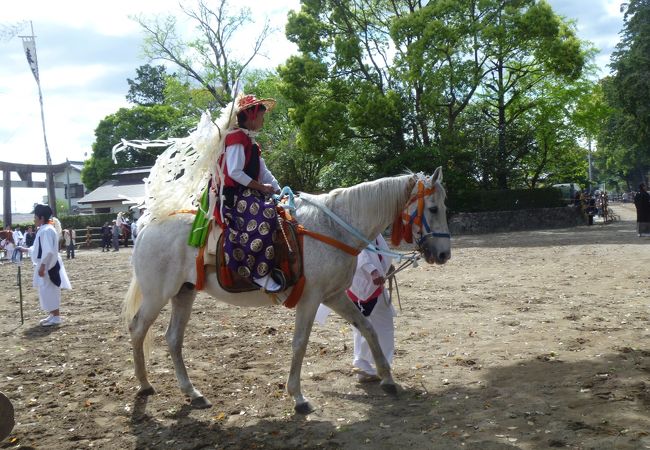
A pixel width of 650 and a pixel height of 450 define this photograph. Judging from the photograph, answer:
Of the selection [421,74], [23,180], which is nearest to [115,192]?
[23,180]

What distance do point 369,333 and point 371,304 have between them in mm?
619

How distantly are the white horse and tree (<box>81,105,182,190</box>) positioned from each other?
5631cm

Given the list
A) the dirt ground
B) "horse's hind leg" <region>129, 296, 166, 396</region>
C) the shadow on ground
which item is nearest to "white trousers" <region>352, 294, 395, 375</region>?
the dirt ground

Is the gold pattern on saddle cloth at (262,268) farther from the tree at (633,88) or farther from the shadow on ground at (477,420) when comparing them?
the tree at (633,88)

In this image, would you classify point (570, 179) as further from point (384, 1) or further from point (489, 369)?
point (489, 369)

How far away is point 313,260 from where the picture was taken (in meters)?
5.34

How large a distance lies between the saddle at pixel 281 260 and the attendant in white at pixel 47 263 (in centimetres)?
574

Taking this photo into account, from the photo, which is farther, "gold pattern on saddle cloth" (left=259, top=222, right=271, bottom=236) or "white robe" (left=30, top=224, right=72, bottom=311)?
"white robe" (left=30, top=224, right=72, bottom=311)

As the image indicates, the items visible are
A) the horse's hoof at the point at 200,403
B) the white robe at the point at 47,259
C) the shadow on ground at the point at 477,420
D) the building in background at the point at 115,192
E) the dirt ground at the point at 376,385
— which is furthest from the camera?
the building in background at the point at 115,192

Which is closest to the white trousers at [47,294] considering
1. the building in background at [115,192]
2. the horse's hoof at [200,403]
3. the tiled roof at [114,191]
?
the horse's hoof at [200,403]

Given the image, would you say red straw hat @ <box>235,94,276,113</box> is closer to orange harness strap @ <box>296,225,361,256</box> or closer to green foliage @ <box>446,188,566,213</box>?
orange harness strap @ <box>296,225,361,256</box>

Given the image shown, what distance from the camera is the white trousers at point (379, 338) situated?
6234 mm

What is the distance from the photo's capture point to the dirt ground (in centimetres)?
465

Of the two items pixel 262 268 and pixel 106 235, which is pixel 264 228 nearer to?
pixel 262 268
